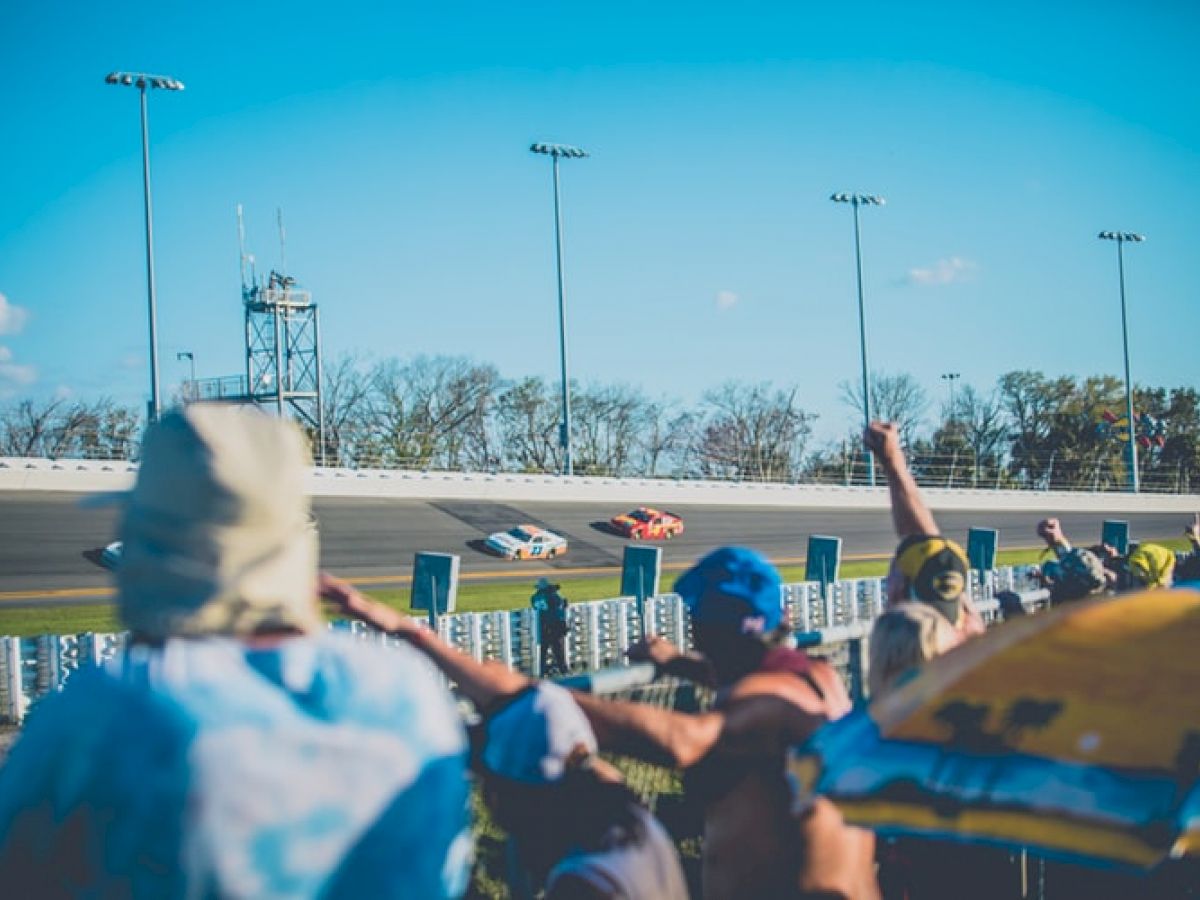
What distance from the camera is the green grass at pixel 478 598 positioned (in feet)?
65.5

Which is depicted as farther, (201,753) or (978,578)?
(978,578)

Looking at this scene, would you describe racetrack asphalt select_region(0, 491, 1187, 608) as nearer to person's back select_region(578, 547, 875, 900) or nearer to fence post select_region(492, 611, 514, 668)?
fence post select_region(492, 611, 514, 668)

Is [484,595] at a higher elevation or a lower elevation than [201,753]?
lower

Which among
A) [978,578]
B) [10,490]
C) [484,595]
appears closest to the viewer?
[978,578]

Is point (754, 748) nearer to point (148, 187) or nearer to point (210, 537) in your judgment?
point (210, 537)

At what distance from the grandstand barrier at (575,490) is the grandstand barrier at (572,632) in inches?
792

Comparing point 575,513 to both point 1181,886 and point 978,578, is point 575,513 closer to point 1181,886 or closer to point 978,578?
point 978,578

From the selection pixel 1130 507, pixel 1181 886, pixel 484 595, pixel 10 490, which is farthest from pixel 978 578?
pixel 1130 507

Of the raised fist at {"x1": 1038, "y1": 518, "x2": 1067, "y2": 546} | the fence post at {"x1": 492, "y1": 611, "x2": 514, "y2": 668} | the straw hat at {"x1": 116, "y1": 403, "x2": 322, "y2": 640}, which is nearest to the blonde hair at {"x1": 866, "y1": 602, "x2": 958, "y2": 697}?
the straw hat at {"x1": 116, "y1": 403, "x2": 322, "y2": 640}

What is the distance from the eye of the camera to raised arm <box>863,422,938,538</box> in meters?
4.57

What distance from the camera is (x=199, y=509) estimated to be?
1.60m

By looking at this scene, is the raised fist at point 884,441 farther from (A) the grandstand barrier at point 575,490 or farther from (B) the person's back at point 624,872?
(A) the grandstand barrier at point 575,490

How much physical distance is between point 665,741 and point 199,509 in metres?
1.27

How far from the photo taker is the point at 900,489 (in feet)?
15.2
